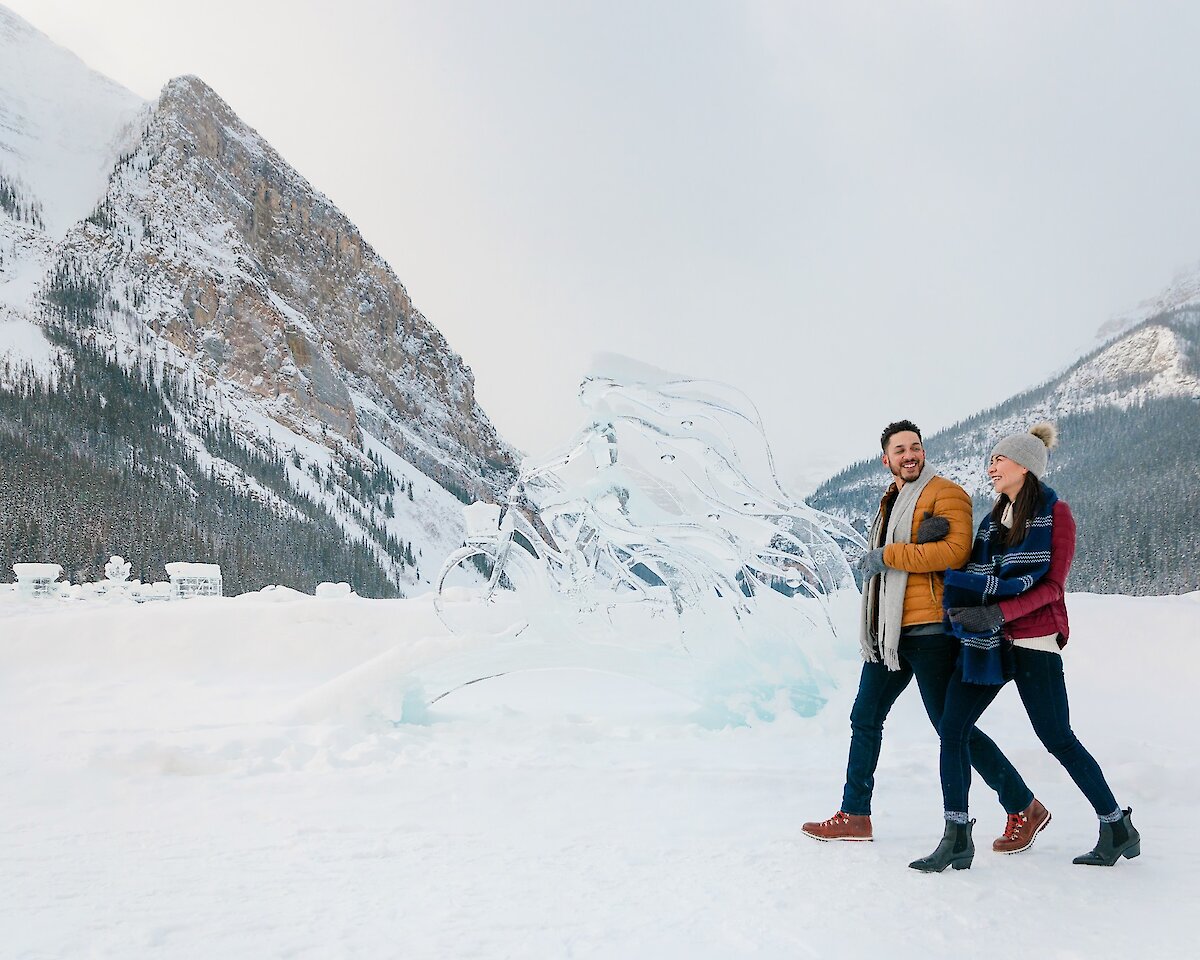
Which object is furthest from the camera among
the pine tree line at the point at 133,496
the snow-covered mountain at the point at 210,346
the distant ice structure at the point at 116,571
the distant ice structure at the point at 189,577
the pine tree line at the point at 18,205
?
the pine tree line at the point at 18,205

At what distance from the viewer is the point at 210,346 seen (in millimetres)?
111188

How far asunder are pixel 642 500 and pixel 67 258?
124704 millimetres

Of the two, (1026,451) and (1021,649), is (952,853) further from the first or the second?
(1026,451)

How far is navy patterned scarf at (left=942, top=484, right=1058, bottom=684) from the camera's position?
2.97 m

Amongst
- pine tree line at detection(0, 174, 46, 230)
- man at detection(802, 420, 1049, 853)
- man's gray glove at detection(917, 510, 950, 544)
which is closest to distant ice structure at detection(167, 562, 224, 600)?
man at detection(802, 420, 1049, 853)

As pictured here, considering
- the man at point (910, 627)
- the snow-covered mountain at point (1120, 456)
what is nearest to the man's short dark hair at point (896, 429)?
the man at point (910, 627)

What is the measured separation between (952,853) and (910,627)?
0.76m

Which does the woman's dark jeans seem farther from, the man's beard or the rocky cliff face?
the rocky cliff face

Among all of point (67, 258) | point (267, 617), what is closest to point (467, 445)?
point (67, 258)

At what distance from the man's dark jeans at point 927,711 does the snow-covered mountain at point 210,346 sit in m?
62.4

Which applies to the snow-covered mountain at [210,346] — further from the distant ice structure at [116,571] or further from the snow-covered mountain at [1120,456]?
the snow-covered mountain at [1120,456]

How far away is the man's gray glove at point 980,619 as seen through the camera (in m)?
2.93

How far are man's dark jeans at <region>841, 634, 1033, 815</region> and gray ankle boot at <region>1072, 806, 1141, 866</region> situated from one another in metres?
0.25

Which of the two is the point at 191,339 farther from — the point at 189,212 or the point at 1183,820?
the point at 1183,820
